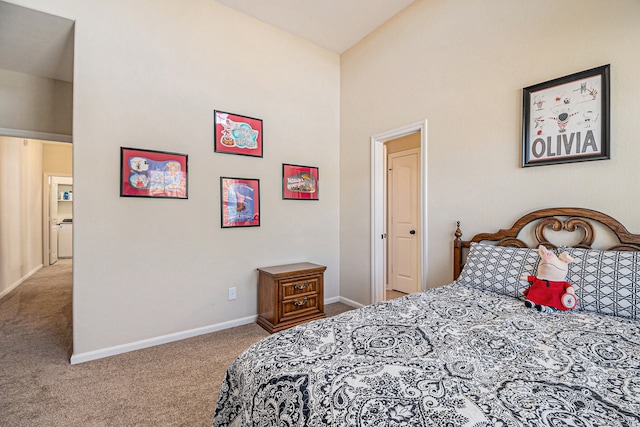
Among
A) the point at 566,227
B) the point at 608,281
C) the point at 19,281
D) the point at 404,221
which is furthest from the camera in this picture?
the point at 19,281

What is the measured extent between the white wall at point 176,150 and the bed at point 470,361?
5.74 feet

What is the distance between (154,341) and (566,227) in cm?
332

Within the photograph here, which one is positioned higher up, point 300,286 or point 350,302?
point 300,286

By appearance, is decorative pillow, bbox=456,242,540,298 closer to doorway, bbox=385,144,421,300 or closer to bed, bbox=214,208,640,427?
bed, bbox=214,208,640,427

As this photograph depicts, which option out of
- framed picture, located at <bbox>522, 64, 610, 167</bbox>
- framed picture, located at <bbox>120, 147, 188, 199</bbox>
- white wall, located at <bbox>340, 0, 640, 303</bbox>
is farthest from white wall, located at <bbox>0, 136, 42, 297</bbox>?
framed picture, located at <bbox>522, 64, 610, 167</bbox>

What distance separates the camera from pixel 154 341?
8.39 ft

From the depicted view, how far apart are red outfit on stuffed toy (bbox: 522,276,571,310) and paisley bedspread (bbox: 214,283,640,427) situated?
3.5 inches

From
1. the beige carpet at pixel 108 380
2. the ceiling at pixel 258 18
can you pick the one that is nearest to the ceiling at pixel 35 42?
the ceiling at pixel 258 18

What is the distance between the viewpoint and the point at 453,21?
256cm

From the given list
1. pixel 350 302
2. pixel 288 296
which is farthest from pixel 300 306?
pixel 350 302

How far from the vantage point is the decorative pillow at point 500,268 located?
5.99 ft

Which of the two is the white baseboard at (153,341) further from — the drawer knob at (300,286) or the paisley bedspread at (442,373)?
the paisley bedspread at (442,373)

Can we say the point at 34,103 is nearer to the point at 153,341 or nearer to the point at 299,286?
the point at 153,341

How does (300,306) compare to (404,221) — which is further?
(404,221)
